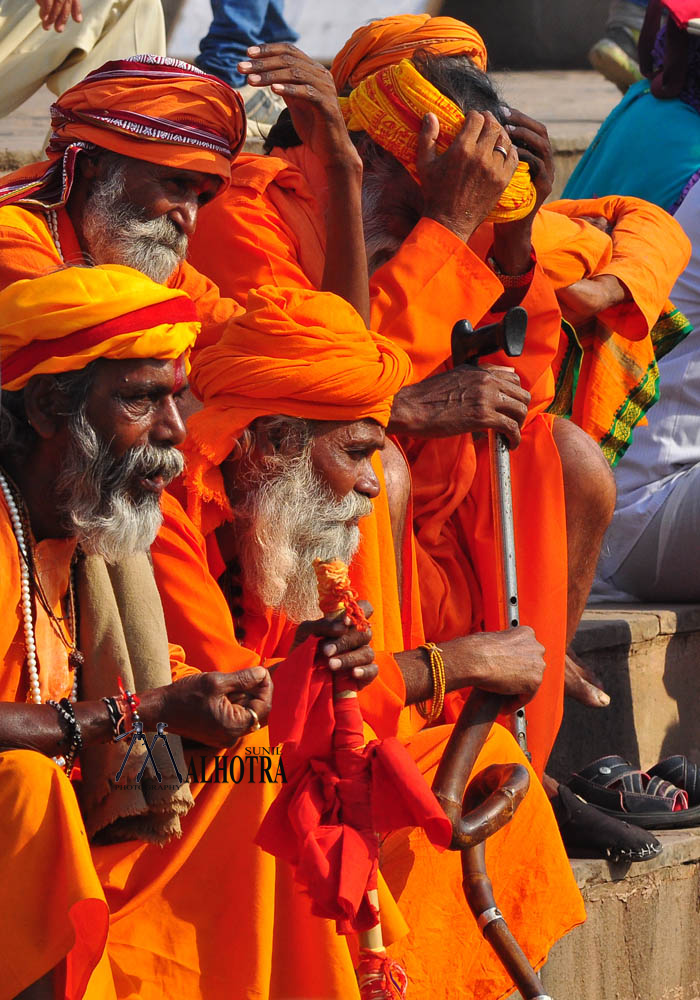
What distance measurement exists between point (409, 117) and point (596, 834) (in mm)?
2017

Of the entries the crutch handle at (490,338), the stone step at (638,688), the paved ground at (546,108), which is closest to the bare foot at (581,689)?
the stone step at (638,688)

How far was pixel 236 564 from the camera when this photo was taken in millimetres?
3885

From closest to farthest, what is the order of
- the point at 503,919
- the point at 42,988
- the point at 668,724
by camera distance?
the point at 42,988 → the point at 503,919 → the point at 668,724

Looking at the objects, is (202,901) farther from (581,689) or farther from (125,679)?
(581,689)

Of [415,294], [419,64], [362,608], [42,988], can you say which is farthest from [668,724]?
[42,988]

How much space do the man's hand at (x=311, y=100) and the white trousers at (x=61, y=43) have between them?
2.32 metres

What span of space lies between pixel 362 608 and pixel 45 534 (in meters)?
0.64

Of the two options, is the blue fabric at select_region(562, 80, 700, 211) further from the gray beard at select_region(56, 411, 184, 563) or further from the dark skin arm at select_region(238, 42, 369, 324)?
the gray beard at select_region(56, 411, 184, 563)

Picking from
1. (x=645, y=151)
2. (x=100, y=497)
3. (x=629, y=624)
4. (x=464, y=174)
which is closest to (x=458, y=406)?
(x=464, y=174)

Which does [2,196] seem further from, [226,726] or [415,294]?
[226,726]

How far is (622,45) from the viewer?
32.7 ft

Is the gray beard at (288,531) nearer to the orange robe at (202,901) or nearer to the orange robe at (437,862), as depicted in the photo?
the orange robe at (437,862)

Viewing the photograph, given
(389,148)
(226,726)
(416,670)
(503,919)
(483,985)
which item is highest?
(389,148)

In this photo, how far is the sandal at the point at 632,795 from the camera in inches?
187
